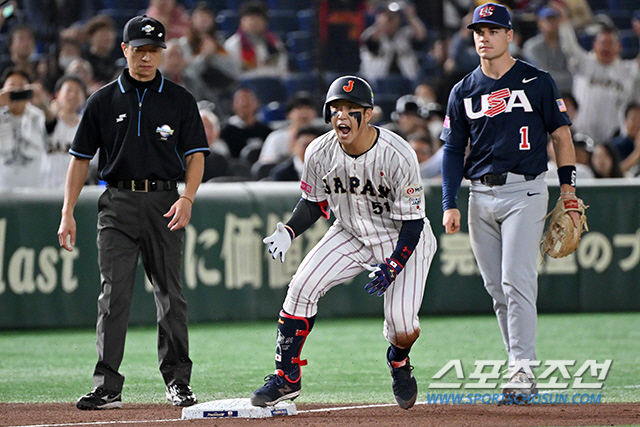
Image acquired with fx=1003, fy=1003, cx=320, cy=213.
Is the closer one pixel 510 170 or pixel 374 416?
pixel 374 416

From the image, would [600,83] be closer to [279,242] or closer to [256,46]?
[256,46]

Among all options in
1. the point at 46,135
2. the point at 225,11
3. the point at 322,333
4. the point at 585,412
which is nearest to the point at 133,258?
the point at 585,412

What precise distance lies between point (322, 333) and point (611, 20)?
8390 mm

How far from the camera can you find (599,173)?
11188 mm

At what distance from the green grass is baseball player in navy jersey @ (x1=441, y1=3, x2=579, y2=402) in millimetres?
753

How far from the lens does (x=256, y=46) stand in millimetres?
13203

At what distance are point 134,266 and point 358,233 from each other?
128cm

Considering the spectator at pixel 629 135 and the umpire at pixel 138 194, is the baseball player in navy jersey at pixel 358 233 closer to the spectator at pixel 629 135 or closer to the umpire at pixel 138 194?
the umpire at pixel 138 194

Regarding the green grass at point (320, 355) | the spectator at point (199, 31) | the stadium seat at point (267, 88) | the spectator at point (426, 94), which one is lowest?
the green grass at point (320, 355)

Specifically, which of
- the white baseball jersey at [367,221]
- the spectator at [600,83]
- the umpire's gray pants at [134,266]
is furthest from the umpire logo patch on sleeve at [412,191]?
the spectator at [600,83]

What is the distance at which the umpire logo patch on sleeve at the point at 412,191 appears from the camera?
5.14 meters

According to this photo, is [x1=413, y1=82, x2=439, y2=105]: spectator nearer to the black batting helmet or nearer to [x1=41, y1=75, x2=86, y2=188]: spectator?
[x1=41, y1=75, x2=86, y2=188]: spectator

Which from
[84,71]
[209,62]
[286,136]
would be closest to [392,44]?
[209,62]

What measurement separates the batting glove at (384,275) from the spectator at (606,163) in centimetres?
675
